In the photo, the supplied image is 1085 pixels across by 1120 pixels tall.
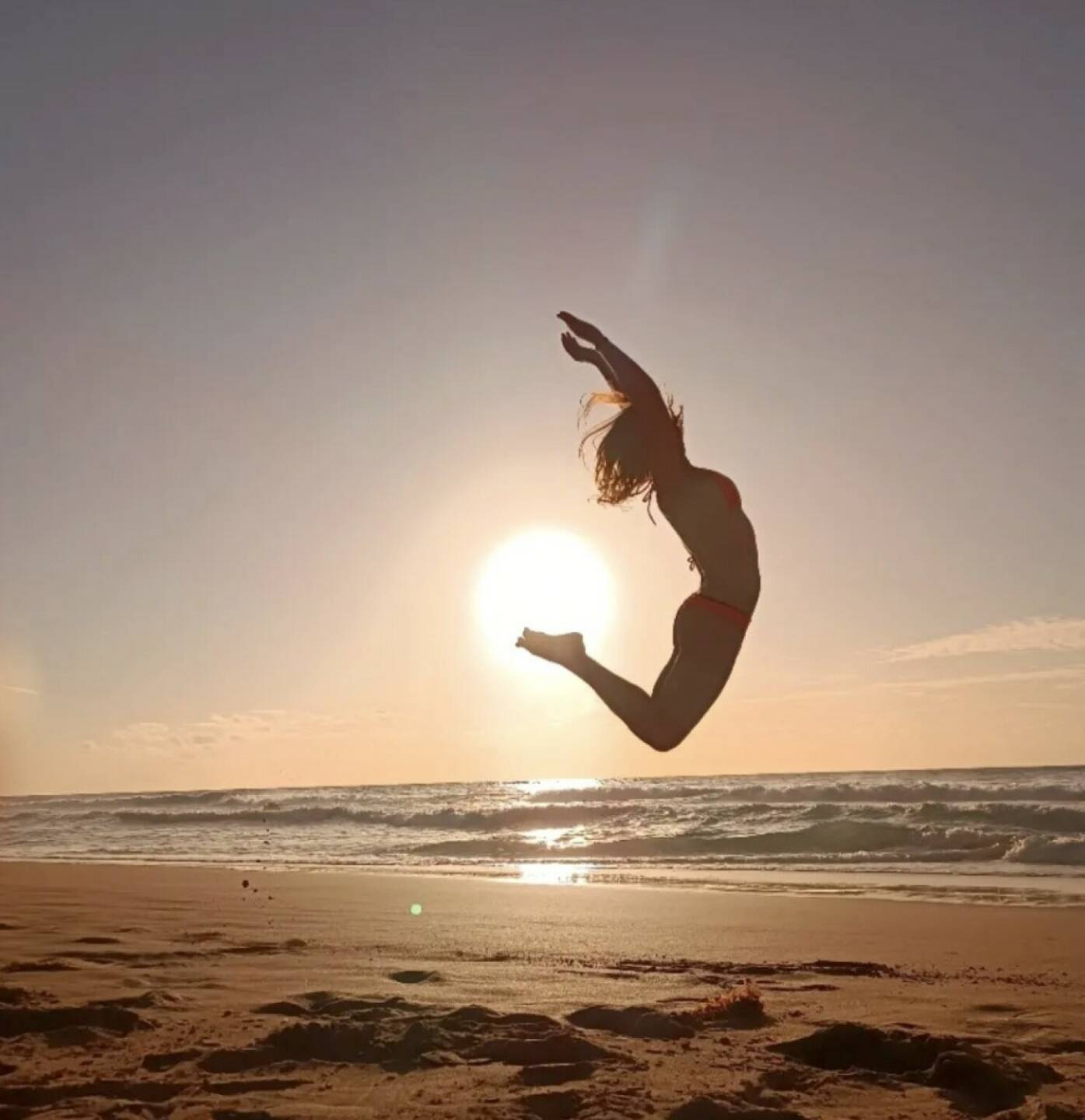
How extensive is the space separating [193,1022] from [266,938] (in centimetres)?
368

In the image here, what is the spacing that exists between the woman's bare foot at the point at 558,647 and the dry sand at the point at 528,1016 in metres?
1.74

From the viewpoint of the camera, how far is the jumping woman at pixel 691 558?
528 centimetres

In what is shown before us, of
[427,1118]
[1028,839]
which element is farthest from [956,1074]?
[1028,839]

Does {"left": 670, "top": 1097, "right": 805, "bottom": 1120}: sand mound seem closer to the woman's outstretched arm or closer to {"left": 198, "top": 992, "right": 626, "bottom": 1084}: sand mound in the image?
{"left": 198, "top": 992, "right": 626, "bottom": 1084}: sand mound

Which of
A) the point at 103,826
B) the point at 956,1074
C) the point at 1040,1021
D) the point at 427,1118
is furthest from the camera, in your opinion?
the point at 103,826

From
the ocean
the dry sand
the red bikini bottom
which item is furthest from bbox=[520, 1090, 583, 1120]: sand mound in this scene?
the ocean

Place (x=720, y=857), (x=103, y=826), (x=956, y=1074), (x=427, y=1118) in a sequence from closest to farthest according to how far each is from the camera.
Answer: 1. (x=427, y=1118)
2. (x=956, y=1074)
3. (x=720, y=857)
4. (x=103, y=826)

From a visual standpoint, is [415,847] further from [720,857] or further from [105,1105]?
[105,1105]

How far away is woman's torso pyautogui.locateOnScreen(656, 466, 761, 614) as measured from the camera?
5.34m

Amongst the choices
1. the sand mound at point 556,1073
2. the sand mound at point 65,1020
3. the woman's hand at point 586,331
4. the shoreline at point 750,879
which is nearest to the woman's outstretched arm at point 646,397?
the woman's hand at point 586,331

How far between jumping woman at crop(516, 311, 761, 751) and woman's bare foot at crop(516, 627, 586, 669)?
1 cm

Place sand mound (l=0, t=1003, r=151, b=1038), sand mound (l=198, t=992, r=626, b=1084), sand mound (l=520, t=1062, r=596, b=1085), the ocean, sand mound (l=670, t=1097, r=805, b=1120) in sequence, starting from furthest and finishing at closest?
the ocean < sand mound (l=0, t=1003, r=151, b=1038) < sand mound (l=198, t=992, r=626, b=1084) < sand mound (l=520, t=1062, r=596, b=1085) < sand mound (l=670, t=1097, r=805, b=1120)

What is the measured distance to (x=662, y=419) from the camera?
5418mm

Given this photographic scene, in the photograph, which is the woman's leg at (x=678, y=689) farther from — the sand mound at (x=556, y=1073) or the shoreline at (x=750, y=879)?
the shoreline at (x=750, y=879)
